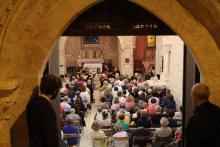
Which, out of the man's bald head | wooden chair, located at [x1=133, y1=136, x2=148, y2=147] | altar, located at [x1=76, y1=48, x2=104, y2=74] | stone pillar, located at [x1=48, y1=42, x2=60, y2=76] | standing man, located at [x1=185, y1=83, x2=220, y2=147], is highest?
altar, located at [x1=76, y1=48, x2=104, y2=74]

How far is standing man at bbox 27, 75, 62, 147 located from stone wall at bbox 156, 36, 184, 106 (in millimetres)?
9603

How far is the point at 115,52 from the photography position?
947 inches

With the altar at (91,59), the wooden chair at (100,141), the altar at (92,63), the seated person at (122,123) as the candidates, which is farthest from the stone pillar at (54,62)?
the altar at (91,59)

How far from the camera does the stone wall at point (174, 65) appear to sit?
12.8m

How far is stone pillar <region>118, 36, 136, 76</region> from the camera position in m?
20.4

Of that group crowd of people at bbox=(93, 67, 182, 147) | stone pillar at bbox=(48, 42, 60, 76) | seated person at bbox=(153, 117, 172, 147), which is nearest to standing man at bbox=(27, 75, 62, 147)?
stone pillar at bbox=(48, 42, 60, 76)

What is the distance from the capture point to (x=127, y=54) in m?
20.8

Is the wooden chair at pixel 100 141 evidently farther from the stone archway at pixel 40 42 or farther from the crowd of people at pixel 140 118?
the stone archway at pixel 40 42

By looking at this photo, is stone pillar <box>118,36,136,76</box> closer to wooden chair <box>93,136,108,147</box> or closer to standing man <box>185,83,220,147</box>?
wooden chair <box>93,136,108,147</box>

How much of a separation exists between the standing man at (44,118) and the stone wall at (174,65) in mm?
9603

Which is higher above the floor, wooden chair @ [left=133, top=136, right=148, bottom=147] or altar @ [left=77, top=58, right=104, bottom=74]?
altar @ [left=77, top=58, right=104, bottom=74]

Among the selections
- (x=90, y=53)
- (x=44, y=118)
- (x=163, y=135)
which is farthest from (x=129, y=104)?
(x=90, y=53)

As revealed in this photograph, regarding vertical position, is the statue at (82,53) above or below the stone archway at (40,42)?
above

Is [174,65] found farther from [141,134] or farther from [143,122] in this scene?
[141,134]
